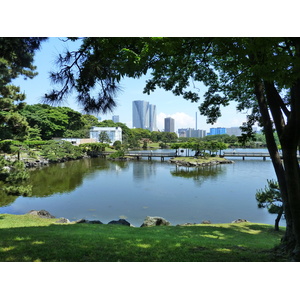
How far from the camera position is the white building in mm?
21314

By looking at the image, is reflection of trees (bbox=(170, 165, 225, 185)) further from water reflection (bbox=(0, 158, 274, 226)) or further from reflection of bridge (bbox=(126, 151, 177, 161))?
reflection of bridge (bbox=(126, 151, 177, 161))

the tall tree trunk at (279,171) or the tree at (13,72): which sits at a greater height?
the tree at (13,72)

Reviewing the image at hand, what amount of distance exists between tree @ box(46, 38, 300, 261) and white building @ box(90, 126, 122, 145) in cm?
1891

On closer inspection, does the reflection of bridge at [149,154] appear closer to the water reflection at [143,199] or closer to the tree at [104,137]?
the tree at [104,137]

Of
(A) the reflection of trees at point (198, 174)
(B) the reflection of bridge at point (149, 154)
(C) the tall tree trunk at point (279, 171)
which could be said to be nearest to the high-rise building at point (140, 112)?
(C) the tall tree trunk at point (279, 171)

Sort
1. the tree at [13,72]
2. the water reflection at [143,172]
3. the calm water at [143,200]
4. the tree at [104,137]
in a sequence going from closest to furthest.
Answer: the tree at [13,72]
the calm water at [143,200]
the water reflection at [143,172]
the tree at [104,137]

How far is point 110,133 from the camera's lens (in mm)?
23141

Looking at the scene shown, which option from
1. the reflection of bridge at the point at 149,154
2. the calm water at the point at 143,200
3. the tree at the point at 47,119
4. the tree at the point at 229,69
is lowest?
the calm water at the point at 143,200

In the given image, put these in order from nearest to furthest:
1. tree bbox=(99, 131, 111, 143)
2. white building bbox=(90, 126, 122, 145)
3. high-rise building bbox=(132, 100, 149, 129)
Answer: high-rise building bbox=(132, 100, 149, 129)
white building bbox=(90, 126, 122, 145)
tree bbox=(99, 131, 111, 143)

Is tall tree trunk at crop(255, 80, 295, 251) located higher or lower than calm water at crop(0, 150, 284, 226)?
higher

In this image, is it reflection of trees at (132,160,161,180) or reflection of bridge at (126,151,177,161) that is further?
reflection of bridge at (126,151,177,161)

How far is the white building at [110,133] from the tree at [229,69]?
1891cm

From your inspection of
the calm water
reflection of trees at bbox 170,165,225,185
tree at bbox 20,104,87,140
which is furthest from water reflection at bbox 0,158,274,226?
tree at bbox 20,104,87,140

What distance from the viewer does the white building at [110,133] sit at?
2131 centimetres
